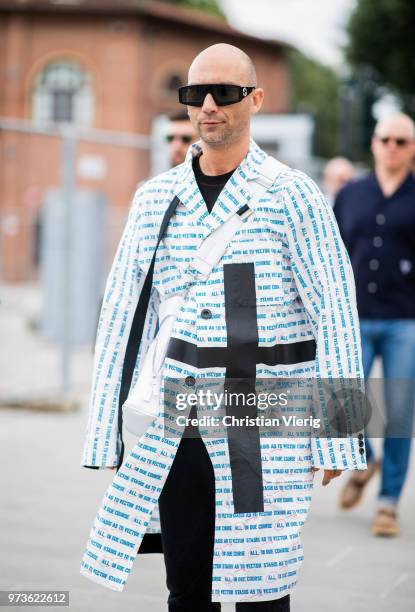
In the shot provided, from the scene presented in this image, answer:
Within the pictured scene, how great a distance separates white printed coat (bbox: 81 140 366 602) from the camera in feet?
10.6

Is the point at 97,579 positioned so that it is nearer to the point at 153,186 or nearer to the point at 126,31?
the point at 153,186

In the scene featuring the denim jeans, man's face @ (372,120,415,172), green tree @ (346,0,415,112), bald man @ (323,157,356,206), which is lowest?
the denim jeans

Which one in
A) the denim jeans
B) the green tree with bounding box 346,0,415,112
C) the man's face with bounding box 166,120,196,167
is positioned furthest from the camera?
the green tree with bounding box 346,0,415,112

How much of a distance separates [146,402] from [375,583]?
208 cm

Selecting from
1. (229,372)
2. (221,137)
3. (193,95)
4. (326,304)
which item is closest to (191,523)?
(229,372)

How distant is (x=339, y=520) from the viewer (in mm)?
6258

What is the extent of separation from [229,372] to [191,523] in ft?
1.46

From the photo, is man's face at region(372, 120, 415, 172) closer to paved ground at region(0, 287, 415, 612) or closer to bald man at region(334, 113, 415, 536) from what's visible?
bald man at region(334, 113, 415, 536)

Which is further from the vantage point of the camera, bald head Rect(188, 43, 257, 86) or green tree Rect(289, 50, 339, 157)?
green tree Rect(289, 50, 339, 157)

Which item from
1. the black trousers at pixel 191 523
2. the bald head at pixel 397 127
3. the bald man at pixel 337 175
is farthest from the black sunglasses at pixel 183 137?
the bald man at pixel 337 175

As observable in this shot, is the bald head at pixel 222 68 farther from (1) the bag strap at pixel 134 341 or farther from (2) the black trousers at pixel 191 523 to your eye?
(2) the black trousers at pixel 191 523

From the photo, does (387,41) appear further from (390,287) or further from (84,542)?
(84,542)

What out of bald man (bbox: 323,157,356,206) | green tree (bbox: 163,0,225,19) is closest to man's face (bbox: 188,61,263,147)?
bald man (bbox: 323,157,356,206)

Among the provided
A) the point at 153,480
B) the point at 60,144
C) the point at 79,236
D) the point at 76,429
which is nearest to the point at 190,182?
the point at 153,480
